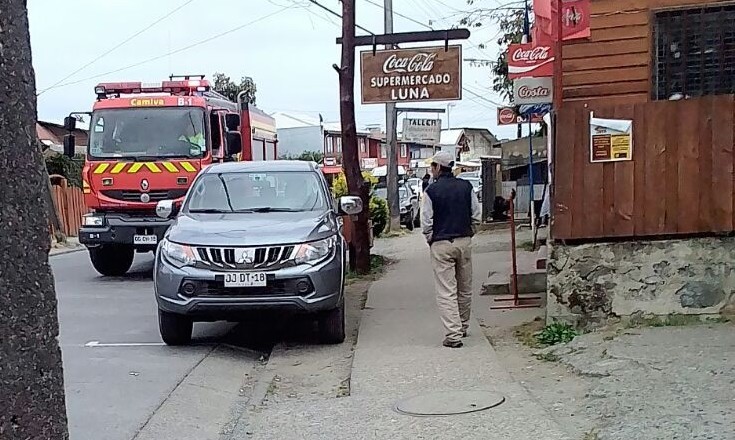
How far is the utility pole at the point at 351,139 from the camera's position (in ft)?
44.8

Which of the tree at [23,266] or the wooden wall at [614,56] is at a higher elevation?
the wooden wall at [614,56]

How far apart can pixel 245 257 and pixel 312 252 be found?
25.5 inches

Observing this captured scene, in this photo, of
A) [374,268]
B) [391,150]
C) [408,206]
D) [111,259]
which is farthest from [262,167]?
[408,206]

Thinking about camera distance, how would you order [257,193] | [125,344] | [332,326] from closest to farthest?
[332,326]
[125,344]
[257,193]

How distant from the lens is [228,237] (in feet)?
27.5

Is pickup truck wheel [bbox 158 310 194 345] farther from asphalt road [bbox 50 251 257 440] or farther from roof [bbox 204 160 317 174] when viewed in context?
roof [bbox 204 160 317 174]

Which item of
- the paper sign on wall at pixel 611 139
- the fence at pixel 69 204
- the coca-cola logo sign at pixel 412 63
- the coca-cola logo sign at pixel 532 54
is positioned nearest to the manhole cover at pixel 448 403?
the paper sign on wall at pixel 611 139

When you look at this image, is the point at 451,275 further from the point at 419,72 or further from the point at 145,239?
the point at 145,239

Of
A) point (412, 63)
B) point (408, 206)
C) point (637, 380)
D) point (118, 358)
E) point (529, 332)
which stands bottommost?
point (118, 358)

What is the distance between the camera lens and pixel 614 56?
27.9 feet

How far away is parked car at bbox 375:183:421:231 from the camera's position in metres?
30.6

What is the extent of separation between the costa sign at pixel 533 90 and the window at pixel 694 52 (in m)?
2.10

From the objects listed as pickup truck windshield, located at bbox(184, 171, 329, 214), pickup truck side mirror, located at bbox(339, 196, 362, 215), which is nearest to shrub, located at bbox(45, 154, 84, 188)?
pickup truck windshield, located at bbox(184, 171, 329, 214)

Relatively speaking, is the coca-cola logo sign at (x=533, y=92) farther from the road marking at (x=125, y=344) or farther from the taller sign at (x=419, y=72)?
the road marking at (x=125, y=344)
